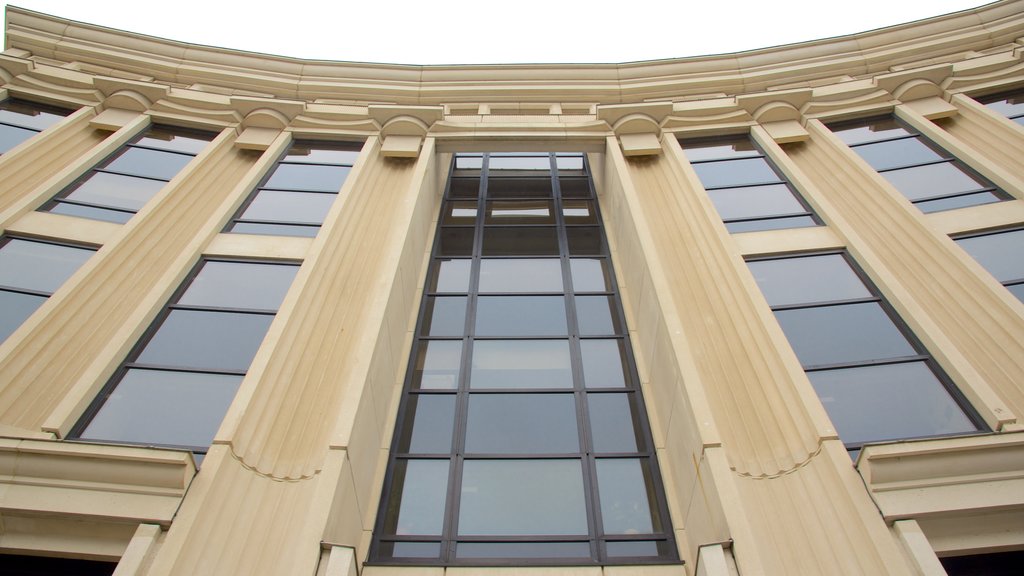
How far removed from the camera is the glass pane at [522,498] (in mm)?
8062

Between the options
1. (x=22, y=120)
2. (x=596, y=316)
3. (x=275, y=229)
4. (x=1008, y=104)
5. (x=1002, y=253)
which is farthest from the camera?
(x=1008, y=104)

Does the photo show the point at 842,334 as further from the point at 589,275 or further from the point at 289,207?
the point at 289,207

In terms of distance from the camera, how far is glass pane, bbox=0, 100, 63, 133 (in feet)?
47.6

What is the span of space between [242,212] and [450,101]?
743 cm

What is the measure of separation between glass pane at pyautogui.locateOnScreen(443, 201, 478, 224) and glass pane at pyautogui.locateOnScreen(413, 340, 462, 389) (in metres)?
4.63

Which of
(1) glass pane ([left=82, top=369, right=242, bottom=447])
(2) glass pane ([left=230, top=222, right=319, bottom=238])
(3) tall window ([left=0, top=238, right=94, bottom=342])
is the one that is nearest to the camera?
(1) glass pane ([left=82, top=369, right=242, bottom=447])

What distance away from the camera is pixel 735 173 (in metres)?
14.5

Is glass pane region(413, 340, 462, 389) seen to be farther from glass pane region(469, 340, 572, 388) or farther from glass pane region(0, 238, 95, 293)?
glass pane region(0, 238, 95, 293)

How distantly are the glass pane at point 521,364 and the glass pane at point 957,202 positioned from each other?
7601 millimetres

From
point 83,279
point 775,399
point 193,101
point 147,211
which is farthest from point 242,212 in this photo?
point 775,399

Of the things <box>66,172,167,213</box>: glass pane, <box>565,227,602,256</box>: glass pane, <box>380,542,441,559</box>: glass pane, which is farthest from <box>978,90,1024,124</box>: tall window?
<box>66,172,167,213</box>: glass pane

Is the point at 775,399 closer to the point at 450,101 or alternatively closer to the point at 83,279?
the point at 83,279

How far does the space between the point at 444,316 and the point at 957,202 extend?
10.1 m

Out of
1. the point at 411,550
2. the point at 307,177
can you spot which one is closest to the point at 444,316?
the point at 411,550
